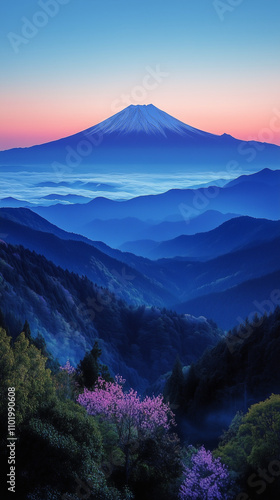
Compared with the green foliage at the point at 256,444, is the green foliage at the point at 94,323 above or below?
above

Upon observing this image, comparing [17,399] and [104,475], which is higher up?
[17,399]

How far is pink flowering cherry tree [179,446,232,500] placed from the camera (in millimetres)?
29750

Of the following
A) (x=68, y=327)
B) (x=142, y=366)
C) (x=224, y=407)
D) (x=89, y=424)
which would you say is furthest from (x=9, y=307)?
(x=89, y=424)

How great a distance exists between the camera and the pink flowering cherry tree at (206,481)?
2975 cm

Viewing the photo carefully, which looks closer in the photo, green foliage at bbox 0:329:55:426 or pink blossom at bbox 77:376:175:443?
green foliage at bbox 0:329:55:426

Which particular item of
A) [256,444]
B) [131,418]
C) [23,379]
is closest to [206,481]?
[256,444]

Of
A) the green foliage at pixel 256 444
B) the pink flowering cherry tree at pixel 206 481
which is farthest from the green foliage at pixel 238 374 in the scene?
the pink flowering cherry tree at pixel 206 481

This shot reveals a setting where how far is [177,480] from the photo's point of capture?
106 feet

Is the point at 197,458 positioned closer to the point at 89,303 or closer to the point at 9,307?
the point at 9,307

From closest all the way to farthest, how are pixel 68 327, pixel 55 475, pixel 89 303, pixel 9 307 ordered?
pixel 55 475, pixel 9 307, pixel 68 327, pixel 89 303

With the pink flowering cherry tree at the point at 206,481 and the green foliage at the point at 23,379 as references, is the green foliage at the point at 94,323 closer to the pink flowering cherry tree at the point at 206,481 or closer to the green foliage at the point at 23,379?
the green foliage at the point at 23,379

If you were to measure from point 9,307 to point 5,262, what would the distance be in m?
25.2

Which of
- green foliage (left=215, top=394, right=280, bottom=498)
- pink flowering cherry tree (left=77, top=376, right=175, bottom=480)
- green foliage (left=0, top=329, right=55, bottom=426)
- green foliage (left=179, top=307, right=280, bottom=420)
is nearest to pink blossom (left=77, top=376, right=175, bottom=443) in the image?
pink flowering cherry tree (left=77, top=376, right=175, bottom=480)

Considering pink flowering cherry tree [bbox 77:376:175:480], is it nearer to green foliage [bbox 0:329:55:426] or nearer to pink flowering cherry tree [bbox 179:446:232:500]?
pink flowering cherry tree [bbox 179:446:232:500]
